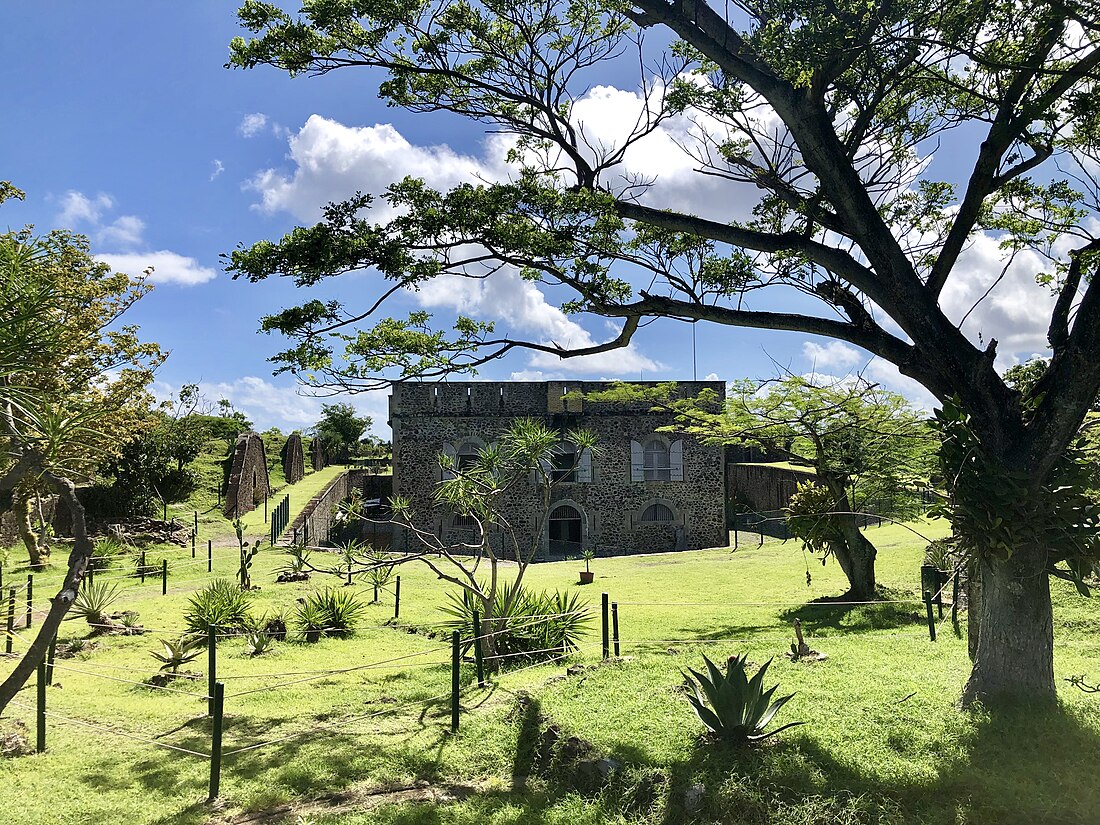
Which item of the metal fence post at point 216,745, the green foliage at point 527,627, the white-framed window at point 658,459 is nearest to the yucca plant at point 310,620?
the green foliage at point 527,627

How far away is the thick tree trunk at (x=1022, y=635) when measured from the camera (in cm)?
472

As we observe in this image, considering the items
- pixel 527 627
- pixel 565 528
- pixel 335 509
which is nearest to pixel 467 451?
pixel 565 528

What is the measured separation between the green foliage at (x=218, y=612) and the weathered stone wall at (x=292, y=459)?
19.4 metres

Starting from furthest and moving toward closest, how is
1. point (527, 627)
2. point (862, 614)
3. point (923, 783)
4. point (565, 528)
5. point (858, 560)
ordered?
1. point (565, 528)
2. point (858, 560)
3. point (862, 614)
4. point (527, 627)
5. point (923, 783)

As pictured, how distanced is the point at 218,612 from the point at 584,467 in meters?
14.3

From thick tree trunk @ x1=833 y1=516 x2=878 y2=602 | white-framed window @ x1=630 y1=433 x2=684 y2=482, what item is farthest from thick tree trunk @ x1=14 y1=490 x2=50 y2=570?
white-framed window @ x1=630 y1=433 x2=684 y2=482

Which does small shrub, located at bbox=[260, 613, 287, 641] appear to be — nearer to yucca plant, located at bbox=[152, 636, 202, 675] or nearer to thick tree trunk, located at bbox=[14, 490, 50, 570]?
yucca plant, located at bbox=[152, 636, 202, 675]

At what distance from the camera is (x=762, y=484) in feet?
87.8

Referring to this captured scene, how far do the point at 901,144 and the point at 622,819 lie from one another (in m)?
6.51

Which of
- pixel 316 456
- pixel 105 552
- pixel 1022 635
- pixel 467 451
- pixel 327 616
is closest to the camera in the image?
pixel 1022 635

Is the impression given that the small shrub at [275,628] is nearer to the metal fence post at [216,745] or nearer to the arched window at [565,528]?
the metal fence post at [216,745]

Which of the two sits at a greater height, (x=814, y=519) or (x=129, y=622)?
(x=814, y=519)

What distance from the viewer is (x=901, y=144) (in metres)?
7.00

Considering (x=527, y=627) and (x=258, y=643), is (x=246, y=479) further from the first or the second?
(x=527, y=627)
